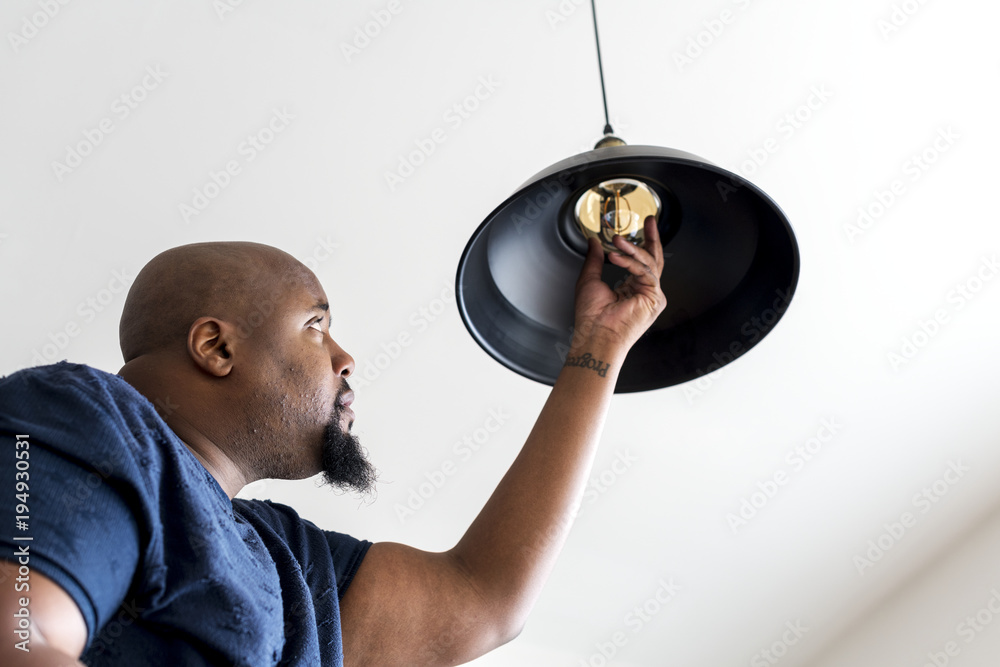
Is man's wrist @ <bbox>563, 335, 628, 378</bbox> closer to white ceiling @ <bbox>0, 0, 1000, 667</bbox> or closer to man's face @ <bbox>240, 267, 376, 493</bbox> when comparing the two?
man's face @ <bbox>240, 267, 376, 493</bbox>

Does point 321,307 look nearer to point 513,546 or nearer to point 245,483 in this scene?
point 245,483

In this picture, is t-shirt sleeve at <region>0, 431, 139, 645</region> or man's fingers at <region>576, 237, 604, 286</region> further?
man's fingers at <region>576, 237, 604, 286</region>

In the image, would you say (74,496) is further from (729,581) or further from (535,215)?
(729,581)

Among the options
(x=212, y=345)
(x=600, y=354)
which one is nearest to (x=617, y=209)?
(x=600, y=354)

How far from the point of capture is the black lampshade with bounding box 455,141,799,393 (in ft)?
3.20

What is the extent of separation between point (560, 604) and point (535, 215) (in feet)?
8.38

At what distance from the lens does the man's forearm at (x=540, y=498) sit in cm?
110

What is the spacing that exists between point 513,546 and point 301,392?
338 mm

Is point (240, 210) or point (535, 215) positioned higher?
point (535, 215)

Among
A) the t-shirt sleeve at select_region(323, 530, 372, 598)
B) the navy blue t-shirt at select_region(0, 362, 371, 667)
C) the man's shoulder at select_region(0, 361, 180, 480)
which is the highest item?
the man's shoulder at select_region(0, 361, 180, 480)

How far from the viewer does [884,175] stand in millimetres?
2092

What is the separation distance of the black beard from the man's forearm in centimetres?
19

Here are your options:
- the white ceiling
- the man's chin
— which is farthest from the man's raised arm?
the white ceiling

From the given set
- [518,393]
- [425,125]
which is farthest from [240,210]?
[518,393]
